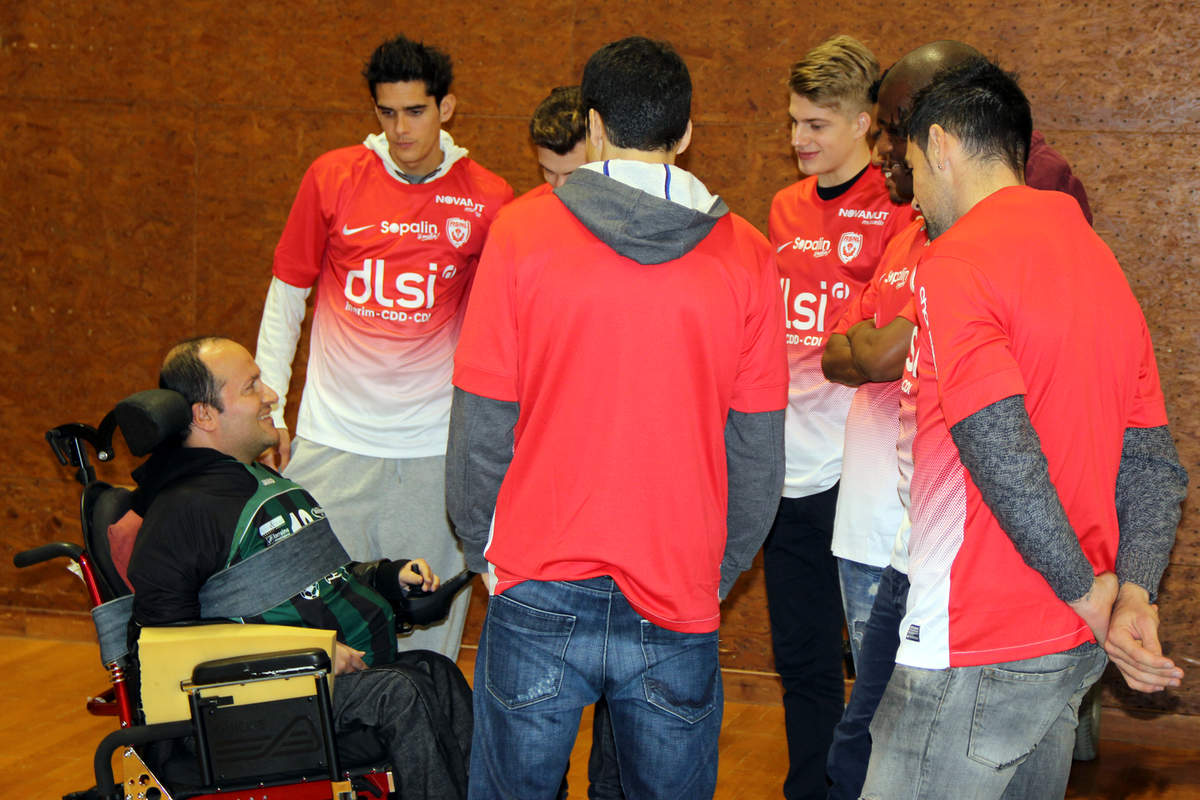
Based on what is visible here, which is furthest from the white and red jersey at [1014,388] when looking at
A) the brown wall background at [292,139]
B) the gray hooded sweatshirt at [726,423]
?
the brown wall background at [292,139]

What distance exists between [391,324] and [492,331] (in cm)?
143

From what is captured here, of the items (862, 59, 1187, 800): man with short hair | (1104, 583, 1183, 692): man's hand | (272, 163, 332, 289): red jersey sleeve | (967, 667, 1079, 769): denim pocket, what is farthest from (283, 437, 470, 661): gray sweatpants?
(1104, 583, 1183, 692): man's hand

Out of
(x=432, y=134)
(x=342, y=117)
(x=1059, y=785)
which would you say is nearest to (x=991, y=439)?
(x=1059, y=785)

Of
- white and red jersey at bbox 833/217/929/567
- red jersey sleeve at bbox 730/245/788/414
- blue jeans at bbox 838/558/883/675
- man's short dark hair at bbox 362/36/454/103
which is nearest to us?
red jersey sleeve at bbox 730/245/788/414

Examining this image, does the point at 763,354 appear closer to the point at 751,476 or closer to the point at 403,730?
the point at 751,476

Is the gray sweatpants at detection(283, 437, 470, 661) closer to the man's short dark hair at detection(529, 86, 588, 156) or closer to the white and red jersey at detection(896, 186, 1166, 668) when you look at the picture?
the man's short dark hair at detection(529, 86, 588, 156)

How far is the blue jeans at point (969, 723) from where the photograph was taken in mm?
1650

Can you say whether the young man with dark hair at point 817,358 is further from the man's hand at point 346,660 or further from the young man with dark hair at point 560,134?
the man's hand at point 346,660

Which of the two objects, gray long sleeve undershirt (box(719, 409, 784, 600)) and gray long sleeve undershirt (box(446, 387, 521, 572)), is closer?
gray long sleeve undershirt (box(446, 387, 521, 572))

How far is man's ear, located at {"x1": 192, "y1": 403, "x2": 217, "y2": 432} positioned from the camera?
2.55 meters

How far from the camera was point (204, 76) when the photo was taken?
14.3 feet

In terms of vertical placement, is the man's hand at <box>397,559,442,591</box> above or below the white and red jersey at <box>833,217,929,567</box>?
below

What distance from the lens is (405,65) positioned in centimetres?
317

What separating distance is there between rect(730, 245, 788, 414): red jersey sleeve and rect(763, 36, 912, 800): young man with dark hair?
0.93 meters
